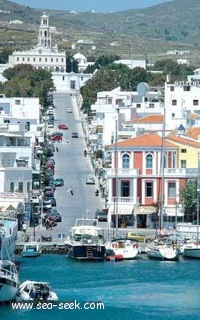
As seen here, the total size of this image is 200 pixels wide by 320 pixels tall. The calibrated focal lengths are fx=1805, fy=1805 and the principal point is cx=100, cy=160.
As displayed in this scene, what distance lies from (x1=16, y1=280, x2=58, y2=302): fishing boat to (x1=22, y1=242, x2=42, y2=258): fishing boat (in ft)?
32.4

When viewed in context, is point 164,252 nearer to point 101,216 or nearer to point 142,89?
point 101,216

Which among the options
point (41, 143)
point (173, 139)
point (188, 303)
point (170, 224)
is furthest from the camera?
point (41, 143)

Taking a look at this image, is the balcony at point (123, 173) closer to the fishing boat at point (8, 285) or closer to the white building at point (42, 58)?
the fishing boat at point (8, 285)

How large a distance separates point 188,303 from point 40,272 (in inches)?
266

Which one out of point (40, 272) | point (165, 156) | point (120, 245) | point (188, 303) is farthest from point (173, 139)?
point (188, 303)

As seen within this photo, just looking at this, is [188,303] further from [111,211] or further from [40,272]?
[111,211]

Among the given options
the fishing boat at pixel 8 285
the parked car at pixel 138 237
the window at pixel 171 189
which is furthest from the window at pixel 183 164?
the fishing boat at pixel 8 285

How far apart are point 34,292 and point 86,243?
10373 millimetres

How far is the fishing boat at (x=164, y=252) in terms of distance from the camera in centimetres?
5941

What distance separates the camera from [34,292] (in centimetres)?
4919

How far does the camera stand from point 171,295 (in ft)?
169

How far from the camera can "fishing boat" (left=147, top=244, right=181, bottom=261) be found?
59406 mm

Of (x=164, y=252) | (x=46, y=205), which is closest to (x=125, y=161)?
(x=46, y=205)

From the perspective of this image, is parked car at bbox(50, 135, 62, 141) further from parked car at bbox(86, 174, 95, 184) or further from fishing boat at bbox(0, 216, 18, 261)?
fishing boat at bbox(0, 216, 18, 261)
